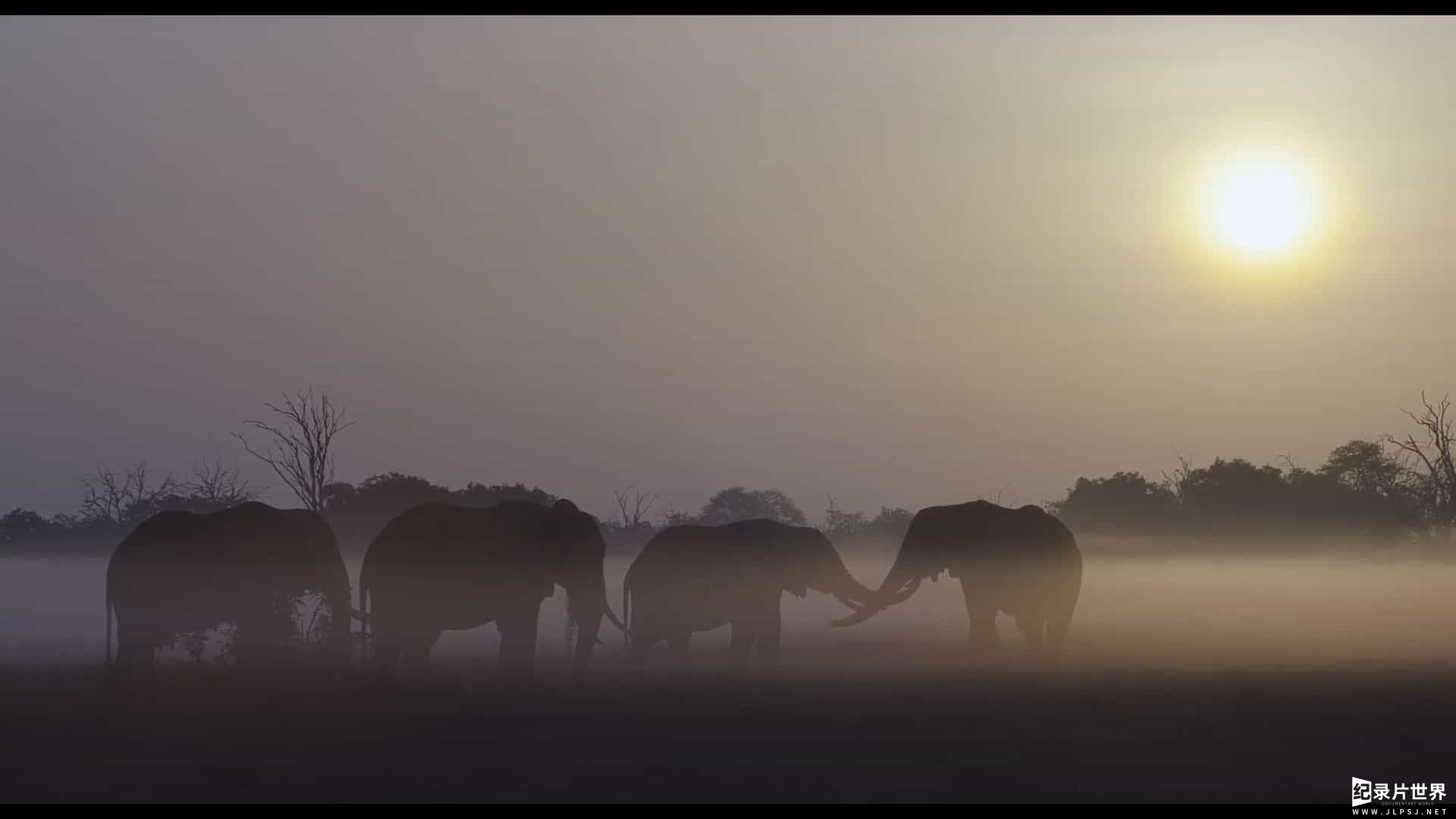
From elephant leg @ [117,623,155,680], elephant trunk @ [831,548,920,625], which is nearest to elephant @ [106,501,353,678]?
elephant leg @ [117,623,155,680]

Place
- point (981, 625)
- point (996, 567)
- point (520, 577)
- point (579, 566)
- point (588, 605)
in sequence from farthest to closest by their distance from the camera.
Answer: point (996, 567) → point (981, 625) → point (579, 566) → point (588, 605) → point (520, 577)

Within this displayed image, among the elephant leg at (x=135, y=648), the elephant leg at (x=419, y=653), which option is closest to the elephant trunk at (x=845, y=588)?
the elephant leg at (x=419, y=653)

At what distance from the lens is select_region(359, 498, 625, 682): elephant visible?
1978 cm

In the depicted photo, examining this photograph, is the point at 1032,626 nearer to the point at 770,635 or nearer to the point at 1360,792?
the point at 770,635

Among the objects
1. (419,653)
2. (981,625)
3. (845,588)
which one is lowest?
(419,653)

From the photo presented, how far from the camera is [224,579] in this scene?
2155 centimetres

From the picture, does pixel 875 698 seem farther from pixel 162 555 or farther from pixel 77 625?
pixel 77 625

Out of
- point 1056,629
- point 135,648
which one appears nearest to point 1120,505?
point 1056,629

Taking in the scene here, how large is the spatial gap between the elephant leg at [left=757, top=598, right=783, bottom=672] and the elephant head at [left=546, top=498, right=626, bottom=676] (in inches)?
87.6

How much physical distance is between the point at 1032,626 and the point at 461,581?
9.26m

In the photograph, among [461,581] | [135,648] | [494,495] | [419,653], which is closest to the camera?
[419,653]

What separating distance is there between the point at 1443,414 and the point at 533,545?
3971 cm

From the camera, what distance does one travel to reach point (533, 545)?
2120cm

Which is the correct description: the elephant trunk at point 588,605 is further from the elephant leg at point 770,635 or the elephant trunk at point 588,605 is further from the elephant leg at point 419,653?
the elephant leg at point 419,653
